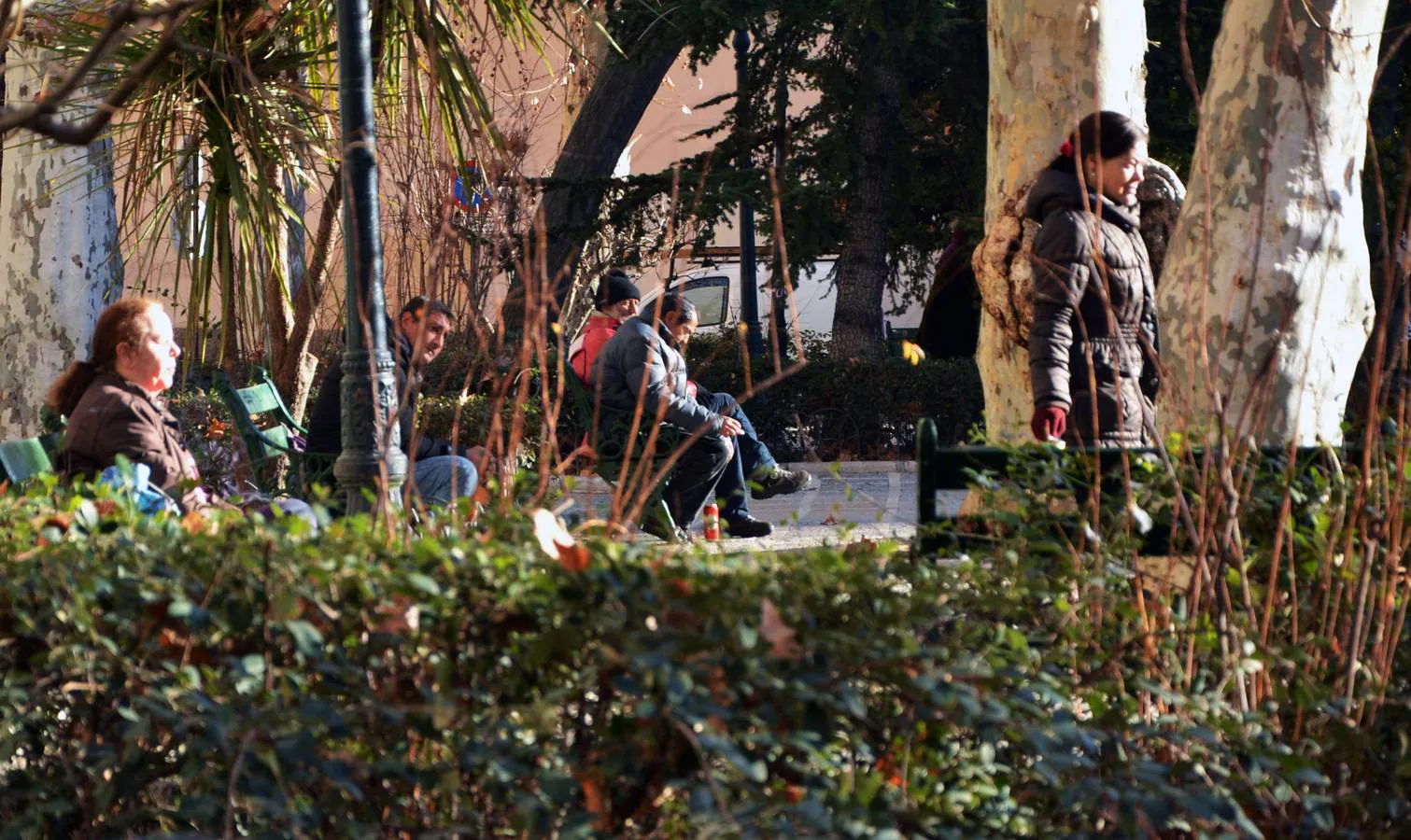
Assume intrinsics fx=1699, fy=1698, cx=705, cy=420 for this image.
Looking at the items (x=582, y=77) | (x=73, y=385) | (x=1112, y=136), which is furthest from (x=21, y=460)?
(x=582, y=77)

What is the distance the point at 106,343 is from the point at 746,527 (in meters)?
4.07

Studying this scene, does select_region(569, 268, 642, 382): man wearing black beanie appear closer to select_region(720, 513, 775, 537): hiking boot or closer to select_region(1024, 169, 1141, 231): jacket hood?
select_region(720, 513, 775, 537): hiking boot

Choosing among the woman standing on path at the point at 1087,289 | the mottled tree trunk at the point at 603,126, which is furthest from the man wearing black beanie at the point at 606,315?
the mottled tree trunk at the point at 603,126

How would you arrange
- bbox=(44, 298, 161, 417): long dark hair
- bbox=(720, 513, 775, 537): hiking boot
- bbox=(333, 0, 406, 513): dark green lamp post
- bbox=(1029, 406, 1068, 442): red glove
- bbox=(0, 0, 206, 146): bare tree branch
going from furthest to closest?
bbox=(720, 513, 775, 537): hiking boot < bbox=(333, 0, 406, 513): dark green lamp post < bbox=(44, 298, 161, 417): long dark hair < bbox=(1029, 406, 1068, 442): red glove < bbox=(0, 0, 206, 146): bare tree branch

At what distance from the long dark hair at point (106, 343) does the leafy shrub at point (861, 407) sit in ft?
29.4

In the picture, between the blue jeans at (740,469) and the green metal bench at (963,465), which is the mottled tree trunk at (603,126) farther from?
the green metal bench at (963,465)

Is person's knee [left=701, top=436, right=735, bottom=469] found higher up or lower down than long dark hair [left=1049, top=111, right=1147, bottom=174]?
lower down

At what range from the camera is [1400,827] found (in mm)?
2688

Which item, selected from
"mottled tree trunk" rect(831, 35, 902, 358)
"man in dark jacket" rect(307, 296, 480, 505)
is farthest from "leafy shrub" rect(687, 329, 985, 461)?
"man in dark jacket" rect(307, 296, 480, 505)

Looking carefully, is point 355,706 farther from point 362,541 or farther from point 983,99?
point 983,99

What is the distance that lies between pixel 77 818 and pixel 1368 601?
88.3 inches

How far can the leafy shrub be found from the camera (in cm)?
1380

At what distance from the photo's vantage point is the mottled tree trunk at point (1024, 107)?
252 inches

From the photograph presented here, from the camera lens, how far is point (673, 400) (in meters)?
7.70
